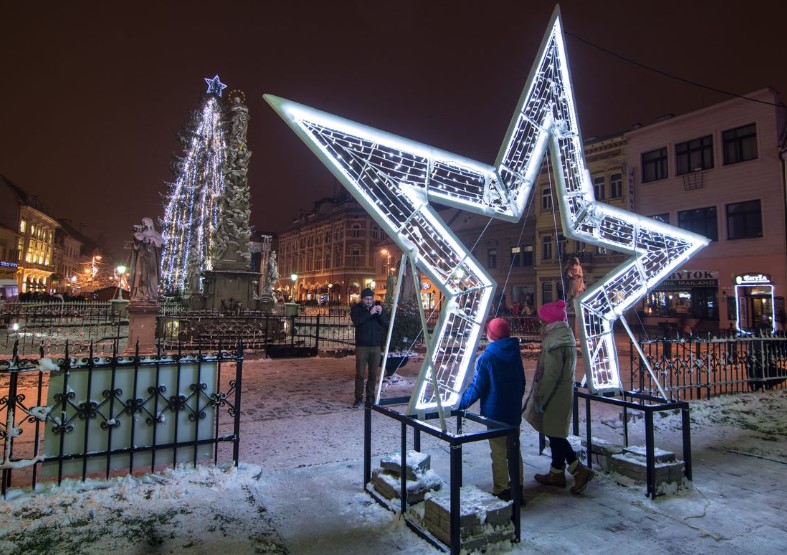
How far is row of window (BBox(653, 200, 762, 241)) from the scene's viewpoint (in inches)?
947

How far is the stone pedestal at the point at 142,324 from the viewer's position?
12.8m

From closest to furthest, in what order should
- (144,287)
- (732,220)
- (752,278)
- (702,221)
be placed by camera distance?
(144,287)
(752,278)
(732,220)
(702,221)

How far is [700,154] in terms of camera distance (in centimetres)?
2650

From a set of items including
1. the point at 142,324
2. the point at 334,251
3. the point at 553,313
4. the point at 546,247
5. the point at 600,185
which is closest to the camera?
the point at 553,313

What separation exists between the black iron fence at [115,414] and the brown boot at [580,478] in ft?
11.4

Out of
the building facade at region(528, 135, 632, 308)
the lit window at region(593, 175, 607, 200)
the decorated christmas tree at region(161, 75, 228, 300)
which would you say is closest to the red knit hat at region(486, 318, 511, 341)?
the decorated christmas tree at region(161, 75, 228, 300)

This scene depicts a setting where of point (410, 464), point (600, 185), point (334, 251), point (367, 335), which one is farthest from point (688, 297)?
point (334, 251)

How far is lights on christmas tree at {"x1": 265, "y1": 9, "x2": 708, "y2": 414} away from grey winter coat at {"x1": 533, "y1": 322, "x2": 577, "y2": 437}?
0.84m

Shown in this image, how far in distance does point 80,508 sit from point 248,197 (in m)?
16.2

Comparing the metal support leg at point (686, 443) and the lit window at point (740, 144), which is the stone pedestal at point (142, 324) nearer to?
the metal support leg at point (686, 443)

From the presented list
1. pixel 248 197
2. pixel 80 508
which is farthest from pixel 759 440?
pixel 248 197

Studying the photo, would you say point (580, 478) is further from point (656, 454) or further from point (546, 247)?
point (546, 247)

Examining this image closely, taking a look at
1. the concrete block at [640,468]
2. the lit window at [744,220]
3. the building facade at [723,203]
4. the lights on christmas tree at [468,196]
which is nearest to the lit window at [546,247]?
the building facade at [723,203]

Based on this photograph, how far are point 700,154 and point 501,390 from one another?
28911mm
